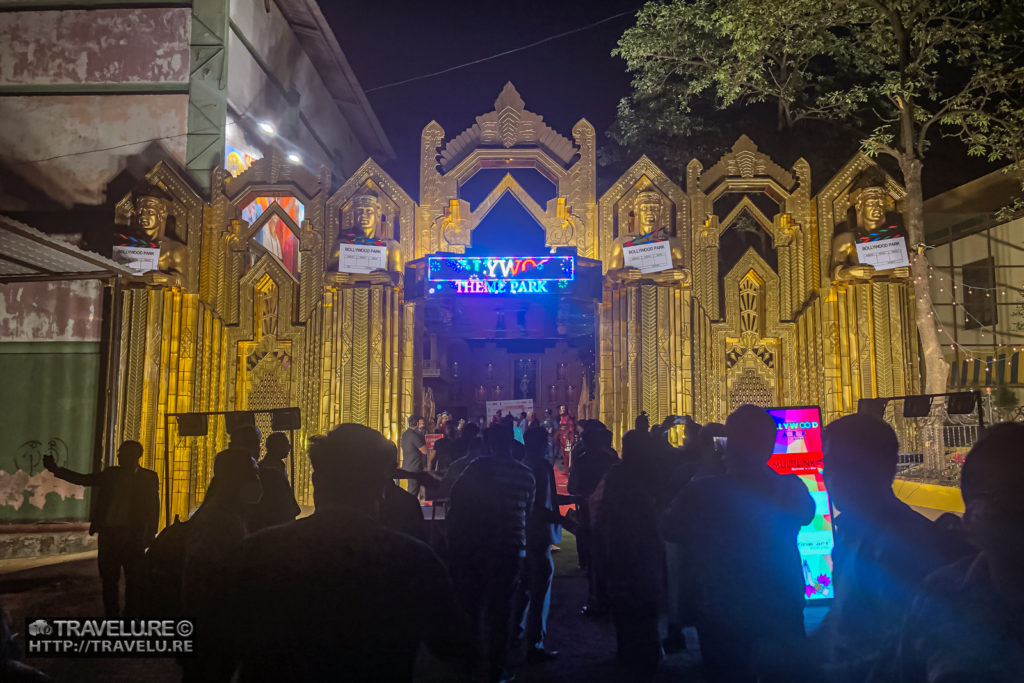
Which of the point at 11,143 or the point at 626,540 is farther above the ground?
the point at 11,143

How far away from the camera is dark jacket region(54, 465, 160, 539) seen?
644cm

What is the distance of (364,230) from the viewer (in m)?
12.0

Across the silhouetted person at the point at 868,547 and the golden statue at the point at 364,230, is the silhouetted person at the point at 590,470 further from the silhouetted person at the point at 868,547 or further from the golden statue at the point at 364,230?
the golden statue at the point at 364,230

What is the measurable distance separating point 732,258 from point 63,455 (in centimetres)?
1694

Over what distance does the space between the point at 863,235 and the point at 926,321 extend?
1.69 meters

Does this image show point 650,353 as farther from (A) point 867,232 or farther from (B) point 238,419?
(B) point 238,419

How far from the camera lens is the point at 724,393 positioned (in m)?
11.7

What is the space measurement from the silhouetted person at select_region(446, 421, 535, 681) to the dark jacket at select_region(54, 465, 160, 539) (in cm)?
336

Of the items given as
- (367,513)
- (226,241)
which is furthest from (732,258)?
(367,513)

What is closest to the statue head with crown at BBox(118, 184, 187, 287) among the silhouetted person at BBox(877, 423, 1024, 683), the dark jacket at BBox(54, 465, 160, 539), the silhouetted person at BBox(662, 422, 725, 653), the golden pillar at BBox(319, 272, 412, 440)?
the golden pillar at BBox(319, 272, 412, 440)

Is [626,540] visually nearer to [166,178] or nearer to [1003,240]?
[166,178]

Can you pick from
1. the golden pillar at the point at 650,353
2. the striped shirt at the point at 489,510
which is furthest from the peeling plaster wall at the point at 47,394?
the striped shirt at the point at 489,510

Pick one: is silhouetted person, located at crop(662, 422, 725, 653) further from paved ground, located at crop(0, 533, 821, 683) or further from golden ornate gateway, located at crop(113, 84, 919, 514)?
golden ornate gateway, located at crop(113, 84, 919, 514)

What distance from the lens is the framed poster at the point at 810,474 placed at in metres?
5.66
